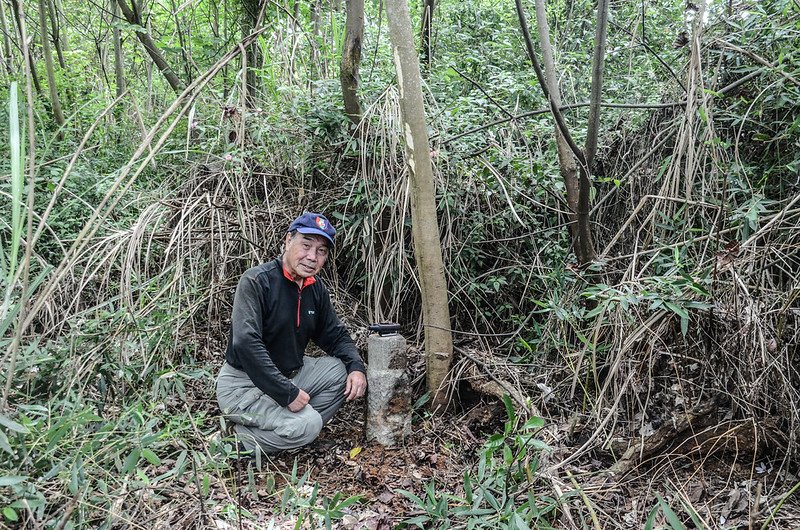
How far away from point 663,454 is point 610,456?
252mm

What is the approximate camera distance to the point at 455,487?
2967 millimetres

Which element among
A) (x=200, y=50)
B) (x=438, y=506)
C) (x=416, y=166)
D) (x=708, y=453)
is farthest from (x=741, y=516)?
(x=200, y=50)

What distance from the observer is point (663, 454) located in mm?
2947

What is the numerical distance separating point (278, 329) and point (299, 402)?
16.6 inches

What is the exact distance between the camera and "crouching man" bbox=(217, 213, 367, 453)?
11.0 ft

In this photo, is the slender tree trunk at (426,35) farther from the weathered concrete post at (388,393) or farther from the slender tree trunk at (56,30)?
the slender tree trunk at (56,30)

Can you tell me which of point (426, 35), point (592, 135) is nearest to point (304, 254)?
point (592, 135)

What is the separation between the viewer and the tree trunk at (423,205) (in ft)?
11.5

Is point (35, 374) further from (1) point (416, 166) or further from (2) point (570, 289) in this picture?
(2) point (570, 289)

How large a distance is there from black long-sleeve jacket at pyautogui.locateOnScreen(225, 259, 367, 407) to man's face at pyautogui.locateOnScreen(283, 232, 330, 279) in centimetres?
8

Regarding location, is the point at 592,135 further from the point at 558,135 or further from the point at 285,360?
the point at 285,360

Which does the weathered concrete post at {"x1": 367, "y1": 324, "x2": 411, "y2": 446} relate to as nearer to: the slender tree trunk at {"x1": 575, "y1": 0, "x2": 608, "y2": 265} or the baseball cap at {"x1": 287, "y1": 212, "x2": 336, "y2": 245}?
the baseball cap at {"x1": 287, "y1": 212, "x2": 336, "y2": 245}

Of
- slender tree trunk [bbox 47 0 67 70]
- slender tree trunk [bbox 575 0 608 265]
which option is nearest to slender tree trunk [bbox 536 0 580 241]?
slender tree trunk [bbox 575 0 608 265]

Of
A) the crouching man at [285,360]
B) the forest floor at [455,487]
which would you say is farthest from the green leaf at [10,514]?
the crouching man at [285,360]
